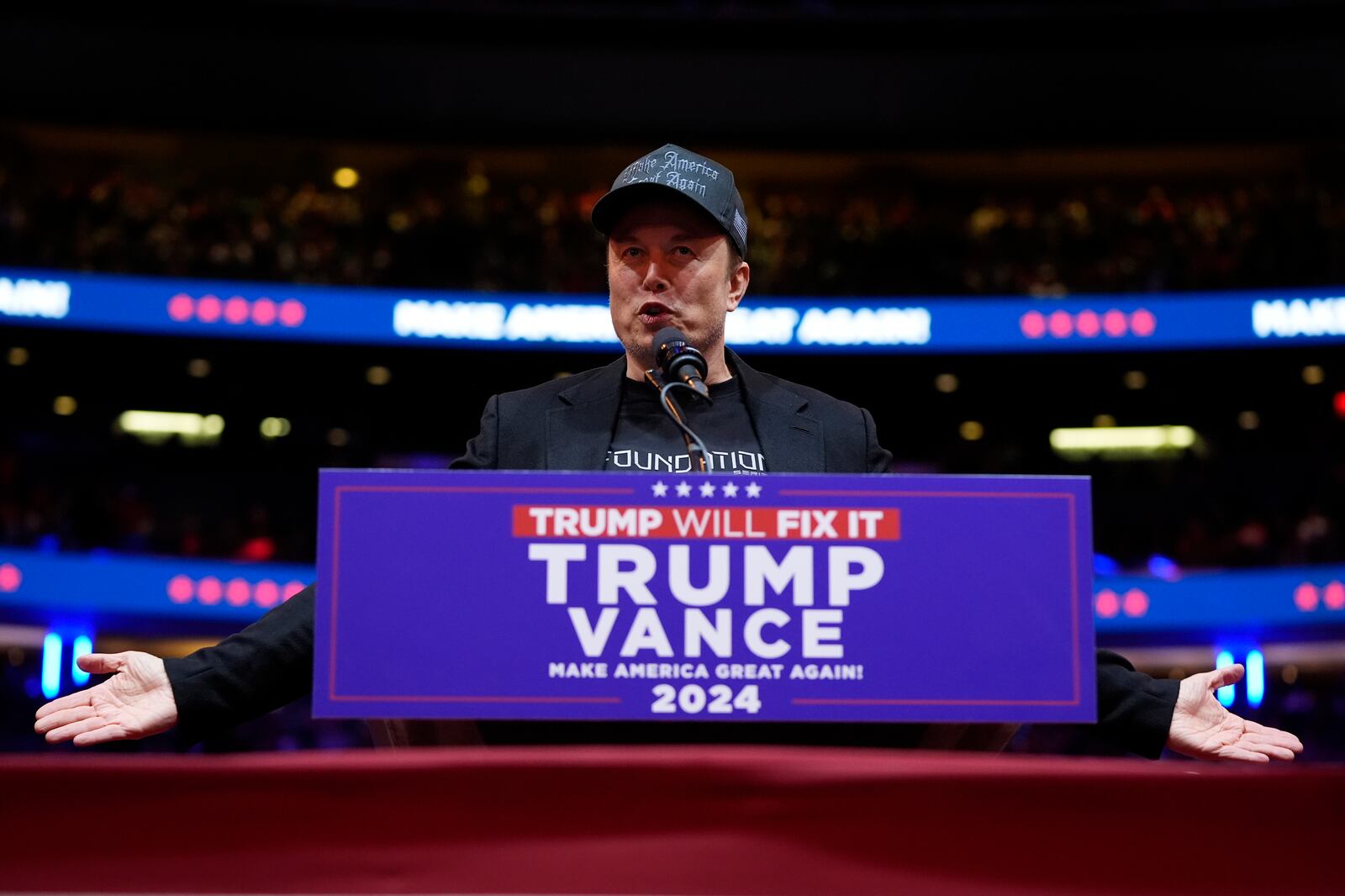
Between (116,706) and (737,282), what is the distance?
1.17 meters

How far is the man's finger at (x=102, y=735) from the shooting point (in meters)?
1.40

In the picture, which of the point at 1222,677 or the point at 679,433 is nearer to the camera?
the point at 1222,677

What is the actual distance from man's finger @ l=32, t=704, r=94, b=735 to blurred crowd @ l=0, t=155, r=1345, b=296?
1212cm

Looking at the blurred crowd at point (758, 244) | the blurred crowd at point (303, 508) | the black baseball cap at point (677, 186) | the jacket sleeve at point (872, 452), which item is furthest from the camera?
the blurred crowd at point (758, 244)

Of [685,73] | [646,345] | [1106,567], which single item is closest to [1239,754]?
[646,345]

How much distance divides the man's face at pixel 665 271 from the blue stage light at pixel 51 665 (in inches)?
483

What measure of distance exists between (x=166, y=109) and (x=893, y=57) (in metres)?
8.72

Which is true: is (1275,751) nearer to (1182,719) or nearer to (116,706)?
(1182,719)

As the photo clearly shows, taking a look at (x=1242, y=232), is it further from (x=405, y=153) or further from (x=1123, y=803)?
(x=1123, y=803)

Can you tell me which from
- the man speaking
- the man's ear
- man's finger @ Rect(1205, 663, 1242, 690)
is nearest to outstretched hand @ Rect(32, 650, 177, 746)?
the man speaking

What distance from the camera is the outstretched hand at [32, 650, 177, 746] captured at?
1.41 meters

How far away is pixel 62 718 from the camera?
56.1 inches

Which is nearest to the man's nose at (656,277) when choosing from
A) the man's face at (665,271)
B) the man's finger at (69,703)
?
the man's face at (665,271)

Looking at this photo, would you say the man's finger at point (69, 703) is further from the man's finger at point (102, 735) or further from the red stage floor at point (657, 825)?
the red stage floor at point (657, 825)
